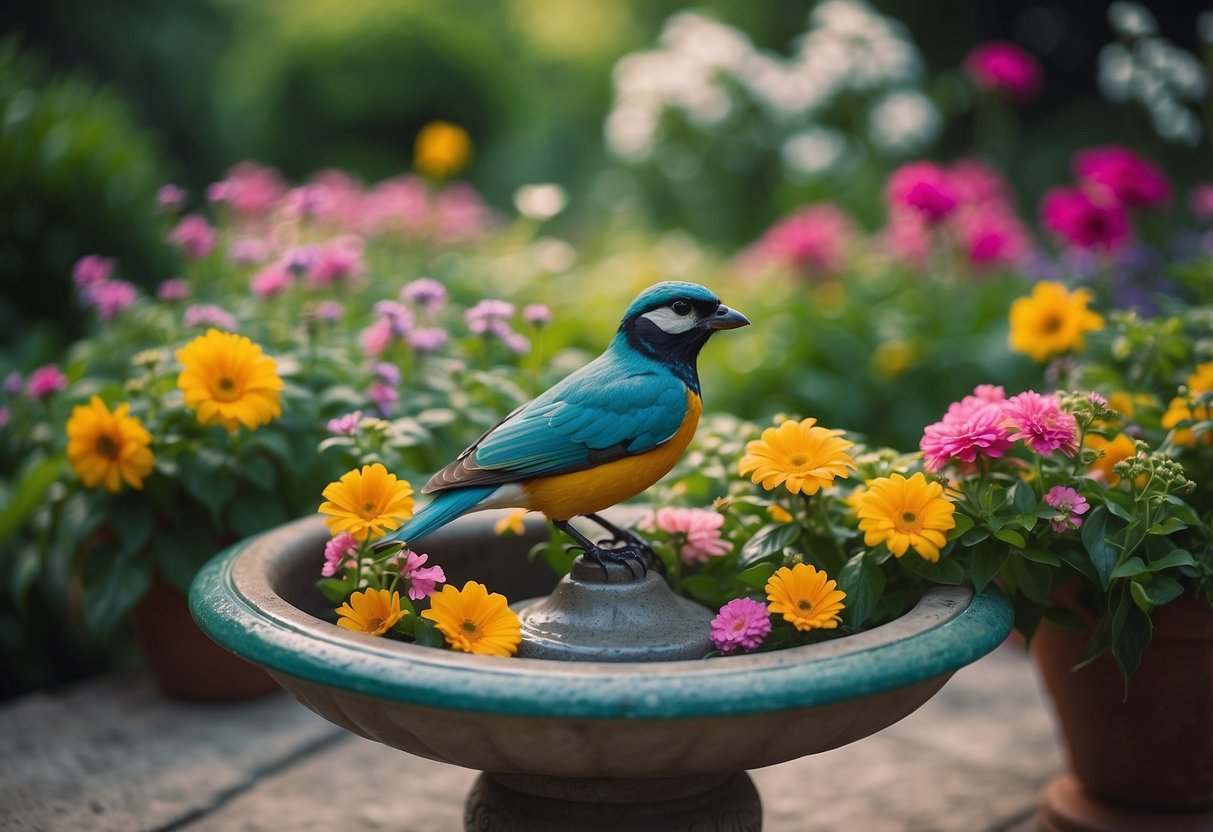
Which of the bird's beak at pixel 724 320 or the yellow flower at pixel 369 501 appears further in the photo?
the bird's beak at pixel 724 320

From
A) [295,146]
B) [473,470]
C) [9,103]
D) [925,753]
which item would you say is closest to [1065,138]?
[295,146]

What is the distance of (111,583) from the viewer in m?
2.72

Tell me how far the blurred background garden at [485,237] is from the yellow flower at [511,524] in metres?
0.24

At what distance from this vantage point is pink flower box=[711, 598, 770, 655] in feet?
6.08

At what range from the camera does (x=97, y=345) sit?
10.5 ft

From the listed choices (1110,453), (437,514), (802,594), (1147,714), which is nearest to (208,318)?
(437,514)

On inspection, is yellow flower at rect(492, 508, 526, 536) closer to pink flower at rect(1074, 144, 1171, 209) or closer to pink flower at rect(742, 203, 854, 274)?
pink flower at rect(1074, 144, 1171, 209)

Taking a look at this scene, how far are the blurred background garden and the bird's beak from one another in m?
0.65

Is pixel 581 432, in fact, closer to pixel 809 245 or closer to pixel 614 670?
pixel 614 670

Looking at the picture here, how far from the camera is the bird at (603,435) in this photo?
1.92 metres

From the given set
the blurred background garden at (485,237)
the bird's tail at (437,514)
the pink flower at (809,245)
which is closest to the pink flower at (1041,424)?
the blurred background garden at (485,237)

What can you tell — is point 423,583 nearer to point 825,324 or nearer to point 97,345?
point 97,345

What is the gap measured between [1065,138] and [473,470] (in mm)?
6614

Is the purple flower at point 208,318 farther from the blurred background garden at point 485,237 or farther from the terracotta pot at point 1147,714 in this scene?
the terracotta pot at point 1147,714
